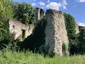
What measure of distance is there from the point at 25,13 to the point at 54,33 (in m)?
34.5

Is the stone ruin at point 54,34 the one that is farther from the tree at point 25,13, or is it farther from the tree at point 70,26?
the tree at point 25,13

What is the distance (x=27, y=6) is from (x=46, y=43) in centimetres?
3730

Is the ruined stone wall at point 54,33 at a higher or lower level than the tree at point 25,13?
lower

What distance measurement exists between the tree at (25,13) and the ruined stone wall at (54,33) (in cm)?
3082

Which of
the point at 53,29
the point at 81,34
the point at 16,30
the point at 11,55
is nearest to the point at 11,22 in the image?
the point at 16,30

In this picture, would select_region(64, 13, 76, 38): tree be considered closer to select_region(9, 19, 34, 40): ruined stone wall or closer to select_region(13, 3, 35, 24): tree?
select_region(9, 19, 34, 40): ruined stone wall

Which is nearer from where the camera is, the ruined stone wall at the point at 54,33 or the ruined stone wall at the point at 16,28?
the ruined stone wall at the point at 54,33

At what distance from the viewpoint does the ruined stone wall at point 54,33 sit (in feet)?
89.6

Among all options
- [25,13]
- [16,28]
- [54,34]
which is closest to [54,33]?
[54,34]

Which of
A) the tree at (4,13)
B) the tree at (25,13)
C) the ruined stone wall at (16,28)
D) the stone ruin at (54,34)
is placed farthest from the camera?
the tree at (25,13)

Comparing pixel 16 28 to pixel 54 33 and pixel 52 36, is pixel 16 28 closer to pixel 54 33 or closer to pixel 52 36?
pixel 54 33

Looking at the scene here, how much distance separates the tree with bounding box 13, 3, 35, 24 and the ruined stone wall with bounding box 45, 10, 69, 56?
30.8 metres

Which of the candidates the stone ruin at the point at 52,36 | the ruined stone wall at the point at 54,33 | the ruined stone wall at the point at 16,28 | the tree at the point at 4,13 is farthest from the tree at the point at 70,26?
the tree at the point at 4,13

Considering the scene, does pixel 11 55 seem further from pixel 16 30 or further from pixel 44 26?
pixel 16 30
